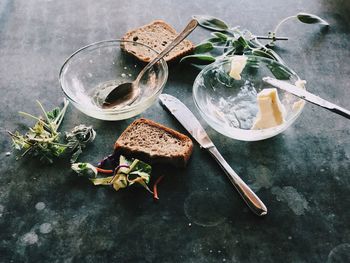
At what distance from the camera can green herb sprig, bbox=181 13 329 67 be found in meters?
1.57

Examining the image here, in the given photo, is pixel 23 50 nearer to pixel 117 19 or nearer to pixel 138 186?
pixel 117 19

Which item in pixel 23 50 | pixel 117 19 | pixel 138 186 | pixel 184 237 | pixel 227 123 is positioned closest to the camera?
pixel 184 237

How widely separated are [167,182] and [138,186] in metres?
0.08

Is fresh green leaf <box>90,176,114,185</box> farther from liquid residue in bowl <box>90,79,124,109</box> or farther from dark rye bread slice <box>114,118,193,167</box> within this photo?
liquid residue in bowl <box>90,79,124,109</box>

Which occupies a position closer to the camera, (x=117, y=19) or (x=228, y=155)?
(x=228, y=155)

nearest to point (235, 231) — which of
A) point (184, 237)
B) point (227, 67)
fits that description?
point (184, 237)

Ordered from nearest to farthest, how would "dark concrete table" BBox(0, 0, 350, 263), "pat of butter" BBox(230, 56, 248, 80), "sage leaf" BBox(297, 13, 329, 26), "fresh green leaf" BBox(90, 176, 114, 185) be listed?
"dark concrete table" BBox(0, 0, 350, 263)
"fresh green leaf" BBox(90, 176, 114, 185)
"pat of butter" BBox(230, 56, 248, 80)
"sage leaf" BBox(297, 13, 329, 26)

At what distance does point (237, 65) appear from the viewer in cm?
150

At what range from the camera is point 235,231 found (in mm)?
1169

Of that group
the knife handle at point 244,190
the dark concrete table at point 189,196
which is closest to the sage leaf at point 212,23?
the dark concrete table at point 189,196

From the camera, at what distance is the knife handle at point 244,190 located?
1188mm

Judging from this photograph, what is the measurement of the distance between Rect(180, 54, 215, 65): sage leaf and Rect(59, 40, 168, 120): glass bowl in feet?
0.40

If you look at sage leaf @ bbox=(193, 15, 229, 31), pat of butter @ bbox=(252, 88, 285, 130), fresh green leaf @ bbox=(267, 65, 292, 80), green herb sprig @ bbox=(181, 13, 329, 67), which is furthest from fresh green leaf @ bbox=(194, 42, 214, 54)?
pat of butter @ bbox=(252, 88, 285, 130)

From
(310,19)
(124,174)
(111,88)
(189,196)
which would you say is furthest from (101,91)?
(310,19)
